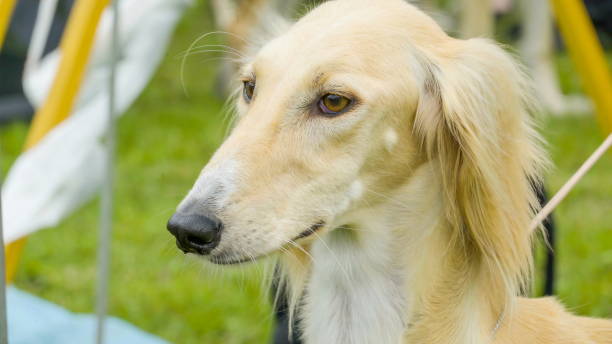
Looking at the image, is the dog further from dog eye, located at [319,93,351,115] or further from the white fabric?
the white fabric

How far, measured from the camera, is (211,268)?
214 centimetres

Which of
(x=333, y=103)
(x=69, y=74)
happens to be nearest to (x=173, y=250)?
(x=69, y=74)

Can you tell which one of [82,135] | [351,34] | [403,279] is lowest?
[82,135]

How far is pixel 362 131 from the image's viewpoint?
6.99 ft

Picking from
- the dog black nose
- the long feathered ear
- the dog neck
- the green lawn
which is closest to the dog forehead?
the long feathered ear

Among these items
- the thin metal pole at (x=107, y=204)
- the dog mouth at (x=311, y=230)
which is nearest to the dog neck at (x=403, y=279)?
the dog mouth at (x=311, y=230)

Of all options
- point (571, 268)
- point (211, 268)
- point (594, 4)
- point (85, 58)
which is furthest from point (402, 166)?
point (594, 4)

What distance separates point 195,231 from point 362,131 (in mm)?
511

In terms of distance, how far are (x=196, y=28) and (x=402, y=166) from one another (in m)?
10.4

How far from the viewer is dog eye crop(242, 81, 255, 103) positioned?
236 centimetres

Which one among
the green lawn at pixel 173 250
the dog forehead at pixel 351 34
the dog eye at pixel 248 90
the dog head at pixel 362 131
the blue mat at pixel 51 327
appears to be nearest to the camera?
the dog head at pixel 362 131

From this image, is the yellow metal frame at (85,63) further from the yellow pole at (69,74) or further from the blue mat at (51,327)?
the blue mat at (51,327)

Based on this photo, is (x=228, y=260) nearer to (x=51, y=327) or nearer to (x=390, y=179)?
(x=390, y=179)

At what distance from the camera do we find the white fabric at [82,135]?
3.31 meters
